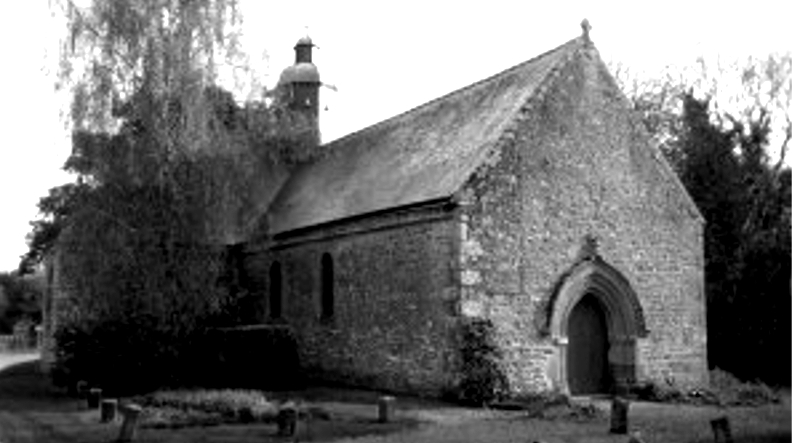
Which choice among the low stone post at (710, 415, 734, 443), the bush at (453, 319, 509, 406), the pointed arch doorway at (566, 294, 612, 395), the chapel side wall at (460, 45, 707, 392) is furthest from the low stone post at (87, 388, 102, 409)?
the low stone post at (710, 415, 734, 443)

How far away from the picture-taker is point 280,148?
3066cm

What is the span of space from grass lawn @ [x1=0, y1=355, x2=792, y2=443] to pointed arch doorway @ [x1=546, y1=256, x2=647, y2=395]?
182 cm

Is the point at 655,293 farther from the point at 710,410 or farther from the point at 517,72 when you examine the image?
the point at 517,72

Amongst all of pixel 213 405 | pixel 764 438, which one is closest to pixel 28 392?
pixel 213 405

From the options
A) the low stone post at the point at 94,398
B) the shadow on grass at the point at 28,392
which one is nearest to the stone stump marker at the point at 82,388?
the shadow on grass at the point at 28,392

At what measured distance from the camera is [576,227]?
24.5 m

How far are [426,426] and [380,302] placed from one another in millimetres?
7282

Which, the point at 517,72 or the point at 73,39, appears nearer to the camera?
the point at 73,39

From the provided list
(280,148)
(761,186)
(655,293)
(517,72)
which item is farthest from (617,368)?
(761,186)

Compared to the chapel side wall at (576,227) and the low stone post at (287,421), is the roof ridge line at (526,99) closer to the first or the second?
the chapel side wall at (576,227)

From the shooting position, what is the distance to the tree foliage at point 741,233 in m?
31.6

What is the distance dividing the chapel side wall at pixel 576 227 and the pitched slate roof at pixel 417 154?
76cm

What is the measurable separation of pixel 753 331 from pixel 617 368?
8.22 meters

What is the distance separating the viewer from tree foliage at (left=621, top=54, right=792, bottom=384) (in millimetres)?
31562
